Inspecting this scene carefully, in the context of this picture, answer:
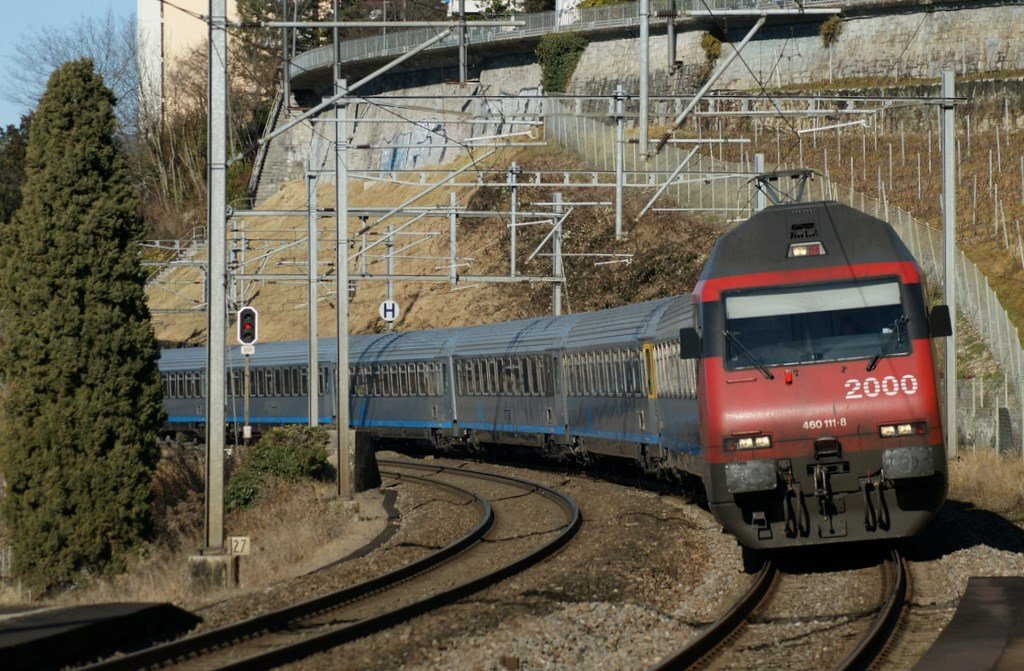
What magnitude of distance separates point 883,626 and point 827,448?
2.84m

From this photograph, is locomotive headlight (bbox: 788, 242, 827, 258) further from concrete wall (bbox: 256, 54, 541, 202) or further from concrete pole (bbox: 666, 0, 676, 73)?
concrete pole (bbox: 666, 0, 676, 73)

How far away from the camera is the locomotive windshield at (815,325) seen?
13773 mm

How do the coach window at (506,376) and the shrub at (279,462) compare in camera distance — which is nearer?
the shrub at (279,462)

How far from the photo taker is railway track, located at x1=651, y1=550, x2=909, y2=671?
1007cm

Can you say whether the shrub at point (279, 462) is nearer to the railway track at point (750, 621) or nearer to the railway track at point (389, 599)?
the railway track at point (389, 599)

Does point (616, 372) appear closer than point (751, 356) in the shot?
No

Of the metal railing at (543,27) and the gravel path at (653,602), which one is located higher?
the metal railing at (543,27)

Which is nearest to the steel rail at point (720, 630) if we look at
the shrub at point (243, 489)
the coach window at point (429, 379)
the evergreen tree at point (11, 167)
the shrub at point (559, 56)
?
the shrub at point (243, 489)

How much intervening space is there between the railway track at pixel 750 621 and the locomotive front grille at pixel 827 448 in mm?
1169

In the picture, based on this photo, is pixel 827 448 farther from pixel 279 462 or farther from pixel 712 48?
pixel 712 48

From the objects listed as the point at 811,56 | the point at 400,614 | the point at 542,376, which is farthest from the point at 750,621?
the point at 811,56

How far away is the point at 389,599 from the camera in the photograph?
14.5m

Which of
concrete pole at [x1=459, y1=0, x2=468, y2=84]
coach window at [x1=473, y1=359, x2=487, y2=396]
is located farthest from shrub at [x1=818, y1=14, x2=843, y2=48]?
coach window at [x1=473, y1=359, x2=487, y2=396]

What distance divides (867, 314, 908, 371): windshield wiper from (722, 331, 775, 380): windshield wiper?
920 millimetres
